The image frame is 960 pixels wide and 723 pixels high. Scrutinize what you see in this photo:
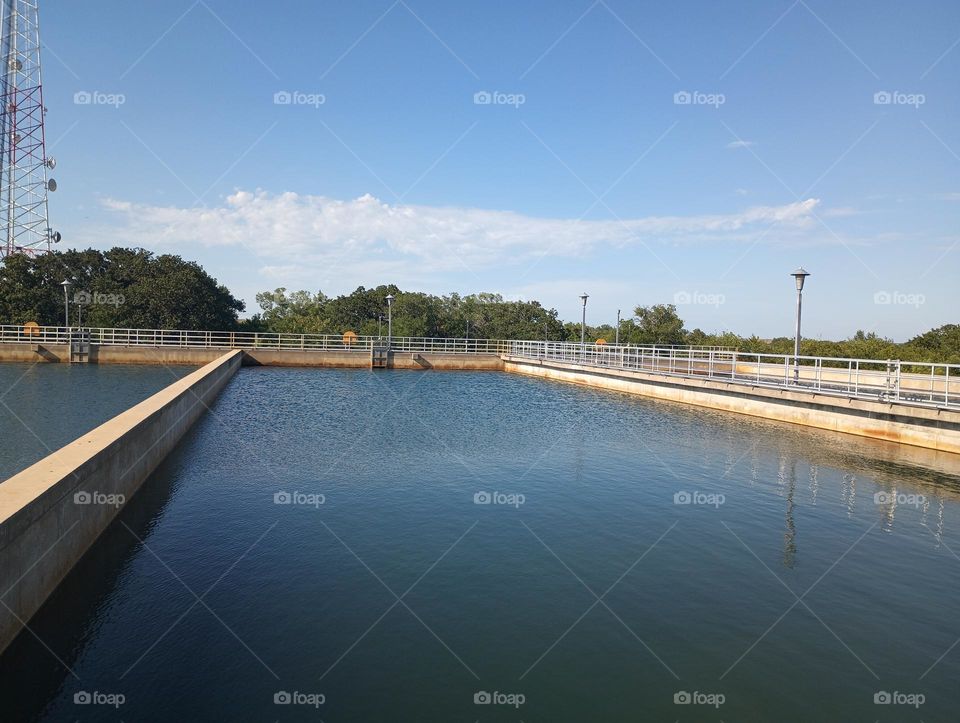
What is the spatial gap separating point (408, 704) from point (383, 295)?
7616 centimetres

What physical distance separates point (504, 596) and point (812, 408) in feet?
60.8

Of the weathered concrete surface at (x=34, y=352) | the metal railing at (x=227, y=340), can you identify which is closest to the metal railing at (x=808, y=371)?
the metal railing at (x=227, y=340)

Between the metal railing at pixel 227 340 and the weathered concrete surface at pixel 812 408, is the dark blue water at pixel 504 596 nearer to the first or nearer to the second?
the weathered concrete surface at pixel 812 408

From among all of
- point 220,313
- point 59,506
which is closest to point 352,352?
point 220,313

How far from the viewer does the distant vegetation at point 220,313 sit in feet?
154

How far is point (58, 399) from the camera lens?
75.7 feet

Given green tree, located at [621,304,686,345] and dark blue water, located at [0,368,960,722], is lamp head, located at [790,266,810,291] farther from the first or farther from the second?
green tree, located at [621,304,686,345]

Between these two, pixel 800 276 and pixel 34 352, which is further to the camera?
pixel 34 352

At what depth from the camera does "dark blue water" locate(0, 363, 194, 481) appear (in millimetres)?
14383

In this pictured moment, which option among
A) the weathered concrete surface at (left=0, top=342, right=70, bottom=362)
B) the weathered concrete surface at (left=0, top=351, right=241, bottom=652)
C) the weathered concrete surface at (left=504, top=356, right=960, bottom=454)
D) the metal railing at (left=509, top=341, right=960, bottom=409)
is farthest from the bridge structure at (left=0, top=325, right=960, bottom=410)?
the weathered concrete surface at (left=0, top=351, right=241, bottom=652)

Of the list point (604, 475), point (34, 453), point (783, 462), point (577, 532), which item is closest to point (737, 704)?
point (577, 532)

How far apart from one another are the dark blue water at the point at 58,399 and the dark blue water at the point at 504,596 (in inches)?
126

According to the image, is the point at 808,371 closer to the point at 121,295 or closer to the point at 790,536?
the point at 790,536

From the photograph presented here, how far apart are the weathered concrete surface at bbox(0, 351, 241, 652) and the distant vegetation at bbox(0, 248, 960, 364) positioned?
39.6 m
